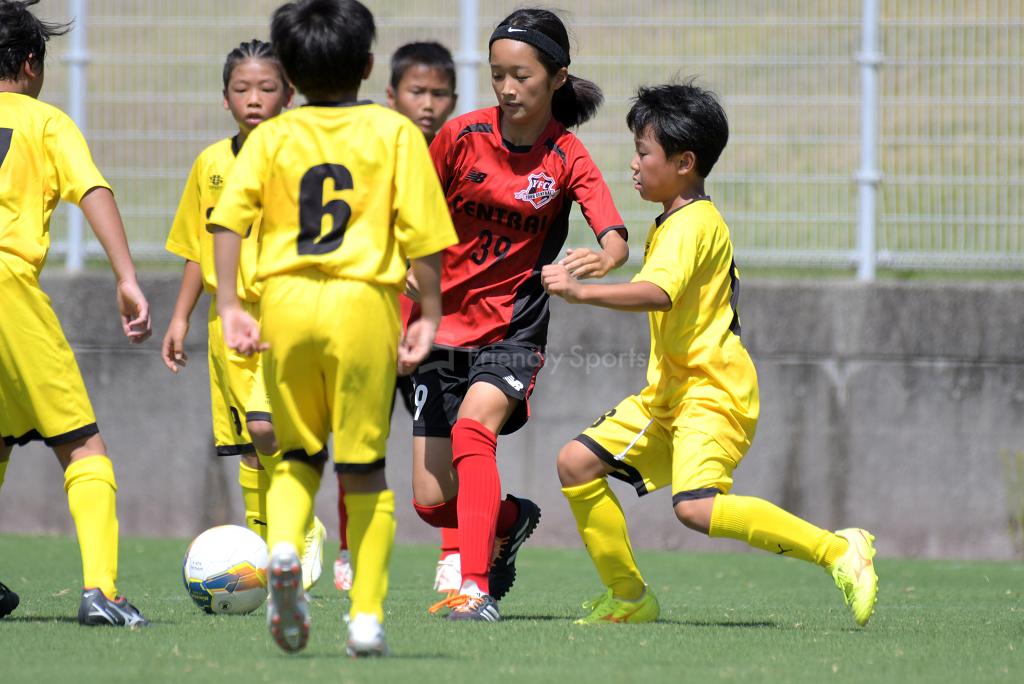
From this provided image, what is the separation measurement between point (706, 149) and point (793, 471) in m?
3.94

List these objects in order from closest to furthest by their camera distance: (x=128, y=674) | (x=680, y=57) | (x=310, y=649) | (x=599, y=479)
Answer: (x=128, y=674) < (x=310, y=649) < (x=599, y=479) < (x=680, y=57)

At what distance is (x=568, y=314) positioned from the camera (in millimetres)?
8906

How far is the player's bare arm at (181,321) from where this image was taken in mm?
5738

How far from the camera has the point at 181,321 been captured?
5816 mm

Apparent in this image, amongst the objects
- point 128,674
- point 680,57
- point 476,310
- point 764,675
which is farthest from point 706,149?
point 680,57

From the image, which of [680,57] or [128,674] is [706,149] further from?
[680,57]

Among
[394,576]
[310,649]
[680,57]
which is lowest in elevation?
[394,576]

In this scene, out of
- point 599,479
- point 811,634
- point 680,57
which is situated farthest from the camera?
point 680,57

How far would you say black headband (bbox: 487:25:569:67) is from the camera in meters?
5.39

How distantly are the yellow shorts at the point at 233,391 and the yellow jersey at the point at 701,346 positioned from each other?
164 cm

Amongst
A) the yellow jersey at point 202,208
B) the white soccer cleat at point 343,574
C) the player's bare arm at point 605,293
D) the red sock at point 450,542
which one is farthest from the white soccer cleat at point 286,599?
the white soccer cleat at point 343,574

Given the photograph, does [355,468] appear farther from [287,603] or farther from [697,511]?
[697,511]

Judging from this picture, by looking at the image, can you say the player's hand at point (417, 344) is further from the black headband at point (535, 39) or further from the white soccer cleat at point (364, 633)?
the black headband at point (535, 39)

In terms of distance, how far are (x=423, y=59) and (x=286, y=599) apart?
4.53m
